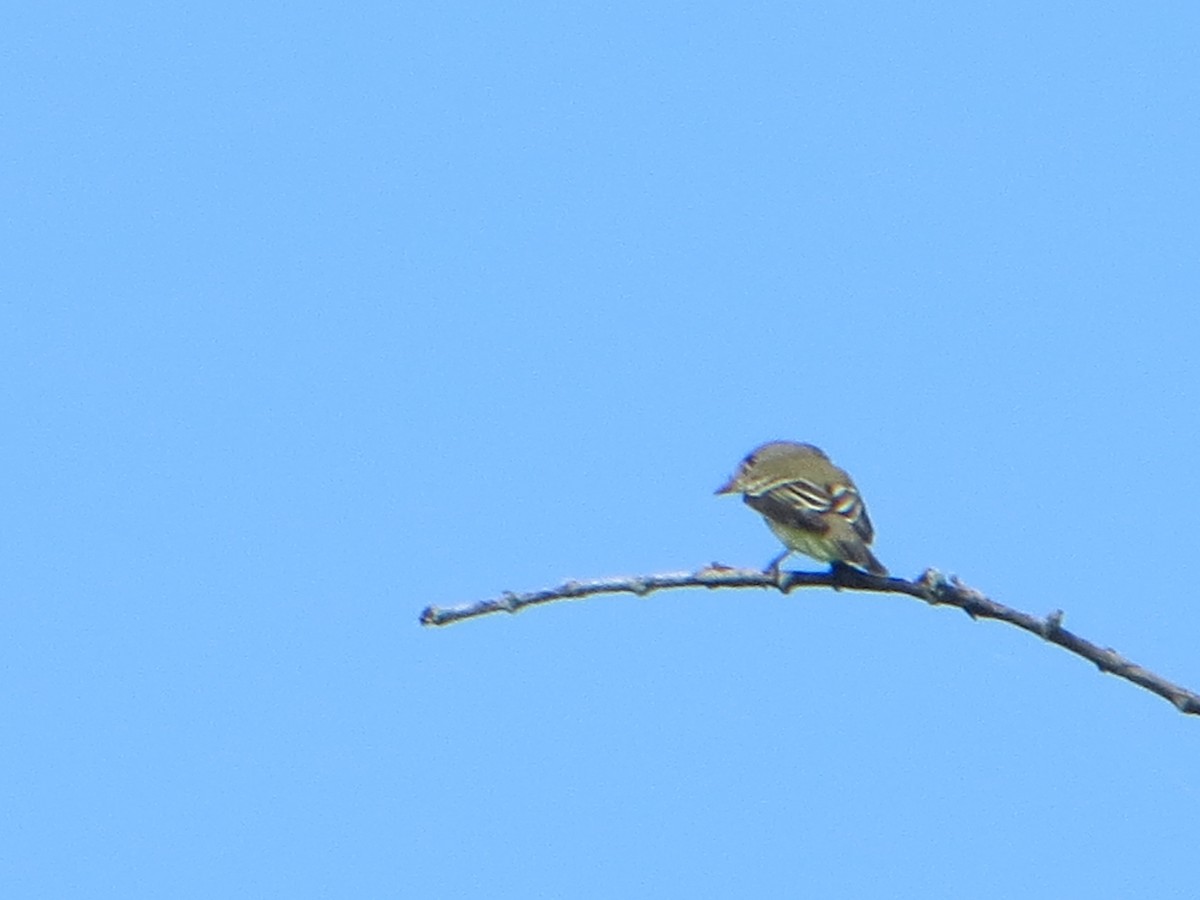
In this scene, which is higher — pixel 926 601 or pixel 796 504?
pixel 796 504

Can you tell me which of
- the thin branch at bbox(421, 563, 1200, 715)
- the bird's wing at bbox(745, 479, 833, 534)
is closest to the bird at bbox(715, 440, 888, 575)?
the bird's wing at bbox(745, 479, 833, 534)

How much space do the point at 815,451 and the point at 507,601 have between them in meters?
7.65

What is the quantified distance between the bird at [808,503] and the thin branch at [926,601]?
4048mm

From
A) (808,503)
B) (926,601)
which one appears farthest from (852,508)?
(926,601)

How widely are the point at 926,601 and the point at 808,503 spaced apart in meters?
5.89

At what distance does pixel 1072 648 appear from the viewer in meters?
2.94

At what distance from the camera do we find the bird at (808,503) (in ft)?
27.6

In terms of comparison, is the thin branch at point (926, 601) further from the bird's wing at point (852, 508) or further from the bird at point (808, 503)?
the bird's wing at point (852, 508)

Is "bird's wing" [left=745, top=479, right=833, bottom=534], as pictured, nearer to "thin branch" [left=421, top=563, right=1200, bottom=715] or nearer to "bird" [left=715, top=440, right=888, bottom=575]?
"bird" [left=715, top=440, right=888, bottom=575]

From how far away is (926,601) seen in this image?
344 centimetres

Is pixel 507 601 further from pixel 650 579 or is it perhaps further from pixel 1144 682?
pixel 1144 682

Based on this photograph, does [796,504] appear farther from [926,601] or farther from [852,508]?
[926,601]

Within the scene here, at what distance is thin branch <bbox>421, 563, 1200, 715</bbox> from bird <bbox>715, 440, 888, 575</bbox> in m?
4.05

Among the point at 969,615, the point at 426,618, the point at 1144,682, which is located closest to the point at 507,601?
the point at 426,618
